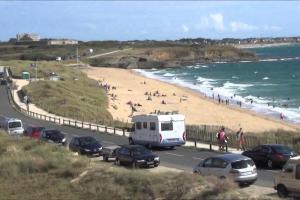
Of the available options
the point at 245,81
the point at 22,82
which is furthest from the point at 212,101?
the point at 245,81

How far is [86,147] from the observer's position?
→ 37000 millimetres

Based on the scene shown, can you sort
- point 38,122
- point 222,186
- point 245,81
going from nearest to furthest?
1. point 222,186
2. point 38,122
3. point 245,81

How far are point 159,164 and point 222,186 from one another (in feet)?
45.6

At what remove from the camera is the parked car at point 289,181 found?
20469 mm

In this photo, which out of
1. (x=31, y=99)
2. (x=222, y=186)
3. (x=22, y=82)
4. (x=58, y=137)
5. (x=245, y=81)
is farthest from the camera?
(x=245, y=81)

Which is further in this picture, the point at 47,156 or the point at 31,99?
the point at 31,99

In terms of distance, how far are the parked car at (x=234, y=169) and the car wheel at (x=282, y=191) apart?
2044mm

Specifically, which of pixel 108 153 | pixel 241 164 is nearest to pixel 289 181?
pixel 241 164

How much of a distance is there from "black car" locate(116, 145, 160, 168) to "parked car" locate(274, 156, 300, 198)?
33.9 feet

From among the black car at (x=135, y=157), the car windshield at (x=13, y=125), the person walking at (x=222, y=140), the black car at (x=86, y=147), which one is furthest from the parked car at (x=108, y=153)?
the car windshield at (x=13, y=125)

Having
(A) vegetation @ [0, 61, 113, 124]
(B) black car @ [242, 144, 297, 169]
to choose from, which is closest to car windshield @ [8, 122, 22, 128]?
(A) vegetation @ [0, 61, 113, 124]

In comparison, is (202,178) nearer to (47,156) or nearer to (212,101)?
(47,156)

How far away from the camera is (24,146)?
3225cm

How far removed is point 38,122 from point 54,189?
1474 inches
